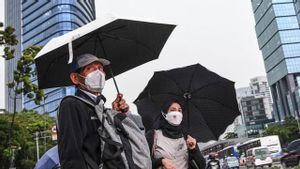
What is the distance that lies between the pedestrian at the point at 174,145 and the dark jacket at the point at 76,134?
1322 mm

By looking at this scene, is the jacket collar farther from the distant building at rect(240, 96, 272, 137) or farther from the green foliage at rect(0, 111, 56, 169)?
the distant building at rect(240, 96, 272, 137)

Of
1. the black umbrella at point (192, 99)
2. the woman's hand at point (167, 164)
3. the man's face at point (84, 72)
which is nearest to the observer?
the man's face at point (84, 72)

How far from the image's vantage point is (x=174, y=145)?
421 cm

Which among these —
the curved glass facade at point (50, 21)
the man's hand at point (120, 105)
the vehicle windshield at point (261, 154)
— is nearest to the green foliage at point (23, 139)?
the vehicle windshield at point (261, 154)

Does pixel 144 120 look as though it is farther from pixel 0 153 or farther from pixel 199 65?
pixel 0 153

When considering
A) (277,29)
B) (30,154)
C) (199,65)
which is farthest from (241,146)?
(277,29)

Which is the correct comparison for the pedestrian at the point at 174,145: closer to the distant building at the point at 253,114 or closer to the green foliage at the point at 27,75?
the green foliage at the point at 27,75

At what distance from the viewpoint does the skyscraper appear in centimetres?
10388

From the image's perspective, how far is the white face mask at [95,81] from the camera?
10.2ft

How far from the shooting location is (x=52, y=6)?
351 ft

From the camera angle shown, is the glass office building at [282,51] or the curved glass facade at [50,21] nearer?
the glass office building at [282,51]

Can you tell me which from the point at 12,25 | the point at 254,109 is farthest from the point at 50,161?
the point at 254,109

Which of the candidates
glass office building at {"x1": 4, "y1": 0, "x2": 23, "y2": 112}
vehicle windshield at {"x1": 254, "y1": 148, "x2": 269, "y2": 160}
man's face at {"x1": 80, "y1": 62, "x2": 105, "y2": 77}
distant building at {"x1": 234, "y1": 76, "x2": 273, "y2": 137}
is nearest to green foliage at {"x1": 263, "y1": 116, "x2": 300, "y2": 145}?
vehicle windshield at {"x1": 254, "y1": 148, "x2": 269, "y2": 160}

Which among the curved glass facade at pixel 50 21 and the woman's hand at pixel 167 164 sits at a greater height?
the curved glass facade at pixel 50 21
